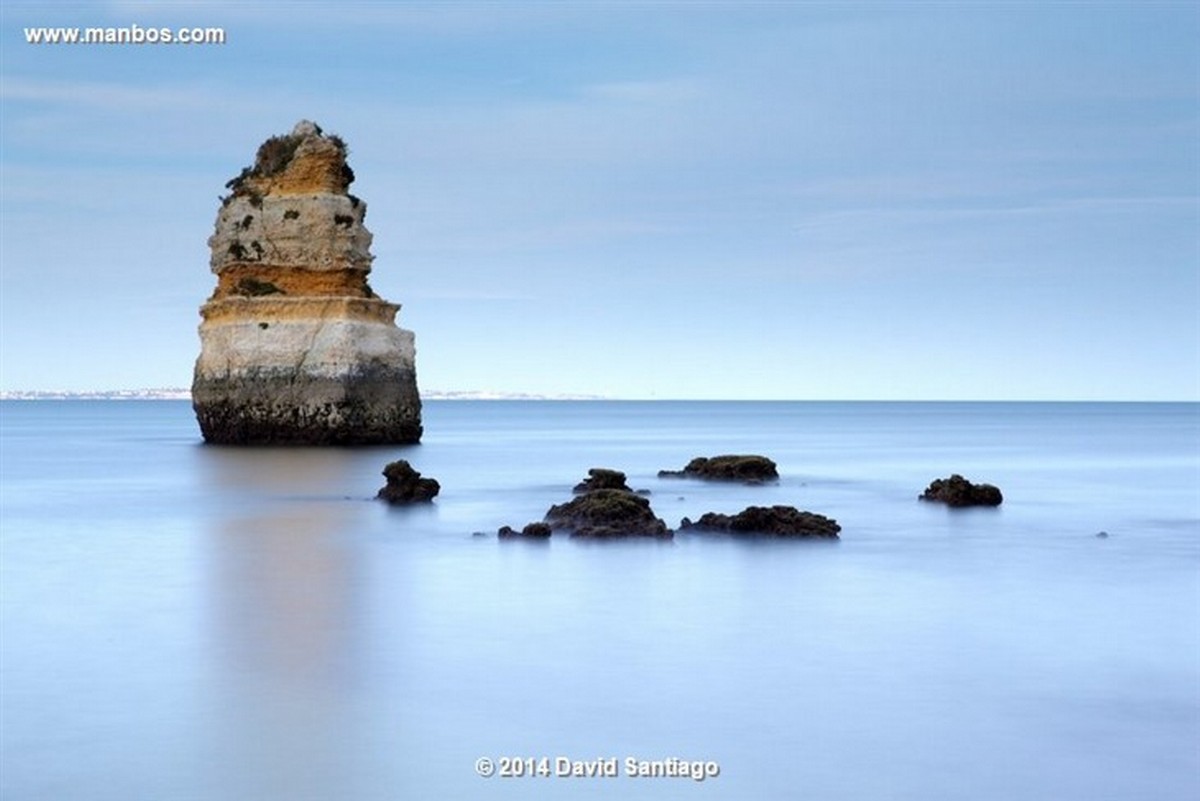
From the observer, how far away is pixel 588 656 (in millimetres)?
13289

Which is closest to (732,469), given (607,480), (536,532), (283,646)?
(607,480)

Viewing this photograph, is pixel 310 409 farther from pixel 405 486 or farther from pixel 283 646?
pixel 283 646

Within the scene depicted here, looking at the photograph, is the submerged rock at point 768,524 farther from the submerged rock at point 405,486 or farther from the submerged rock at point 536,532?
the submerged rock at point 405,486

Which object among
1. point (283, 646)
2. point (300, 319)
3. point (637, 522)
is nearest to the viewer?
point (283, 646)

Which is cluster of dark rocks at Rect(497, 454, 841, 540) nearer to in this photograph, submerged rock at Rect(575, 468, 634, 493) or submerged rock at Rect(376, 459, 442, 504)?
submerged rock at Rect(575, 468, 634, 493)

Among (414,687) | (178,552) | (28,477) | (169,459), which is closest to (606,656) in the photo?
(414,687)

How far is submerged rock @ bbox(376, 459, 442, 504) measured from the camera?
27219mm

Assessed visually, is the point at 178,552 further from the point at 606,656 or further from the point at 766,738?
the point at 766,738

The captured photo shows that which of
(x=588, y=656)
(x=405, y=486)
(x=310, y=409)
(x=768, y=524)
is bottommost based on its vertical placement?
(x=588, y=656)

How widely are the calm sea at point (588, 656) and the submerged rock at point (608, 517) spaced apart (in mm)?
621

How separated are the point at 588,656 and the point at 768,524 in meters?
8.39

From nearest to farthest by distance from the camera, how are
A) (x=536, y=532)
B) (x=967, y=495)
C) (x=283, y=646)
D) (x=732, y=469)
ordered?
(x=283, y=646)
(x=536, y=532)
(x=967, y=495)
(x=732, y=469)

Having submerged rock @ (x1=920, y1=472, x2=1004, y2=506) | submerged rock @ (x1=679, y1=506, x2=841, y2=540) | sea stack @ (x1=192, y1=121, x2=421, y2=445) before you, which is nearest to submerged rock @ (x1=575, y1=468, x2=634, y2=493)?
submerged rock @ (x1=679, y1=506, x2=841, y2=540)

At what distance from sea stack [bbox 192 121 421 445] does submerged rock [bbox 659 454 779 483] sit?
12557mm
